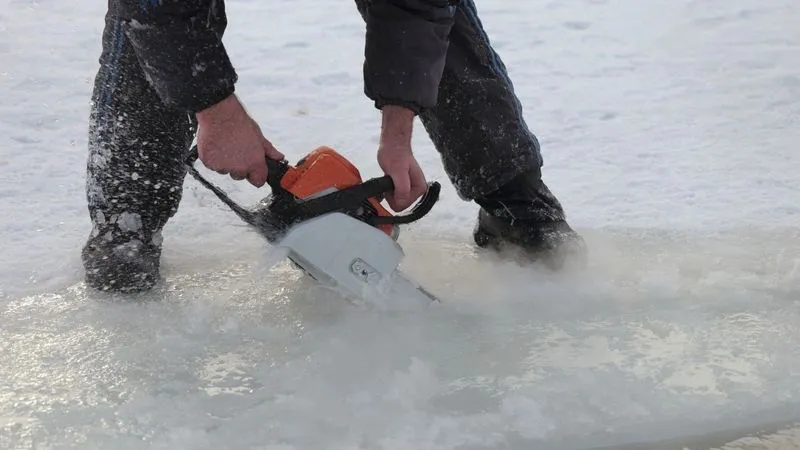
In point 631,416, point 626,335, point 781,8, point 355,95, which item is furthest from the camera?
point 781,8

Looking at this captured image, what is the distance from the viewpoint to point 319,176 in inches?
72.2

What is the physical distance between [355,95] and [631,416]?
191cm

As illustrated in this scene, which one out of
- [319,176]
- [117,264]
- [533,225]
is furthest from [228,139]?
[533,225]

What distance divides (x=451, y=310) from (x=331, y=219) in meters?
0.35

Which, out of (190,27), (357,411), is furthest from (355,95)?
(357,411)

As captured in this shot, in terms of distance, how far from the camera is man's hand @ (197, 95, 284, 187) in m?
1.72

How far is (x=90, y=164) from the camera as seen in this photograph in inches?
80.4

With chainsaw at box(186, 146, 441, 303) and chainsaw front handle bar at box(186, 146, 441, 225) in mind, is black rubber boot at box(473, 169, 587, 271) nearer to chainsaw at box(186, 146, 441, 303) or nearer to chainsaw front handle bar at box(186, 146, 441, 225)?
chainsaw at box(186, 146, 441, 303)

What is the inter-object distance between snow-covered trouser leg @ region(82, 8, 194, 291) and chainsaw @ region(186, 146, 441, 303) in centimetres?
19

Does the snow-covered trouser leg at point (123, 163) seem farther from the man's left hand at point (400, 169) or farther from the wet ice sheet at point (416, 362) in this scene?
the man's left hand at point (400, 169)

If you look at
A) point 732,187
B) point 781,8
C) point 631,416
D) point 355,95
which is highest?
point 781,8

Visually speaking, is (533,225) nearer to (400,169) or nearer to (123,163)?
(400,169)

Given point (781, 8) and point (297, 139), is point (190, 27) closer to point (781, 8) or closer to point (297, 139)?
point (297, 139)

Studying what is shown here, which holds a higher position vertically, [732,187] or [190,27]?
[190,27]
